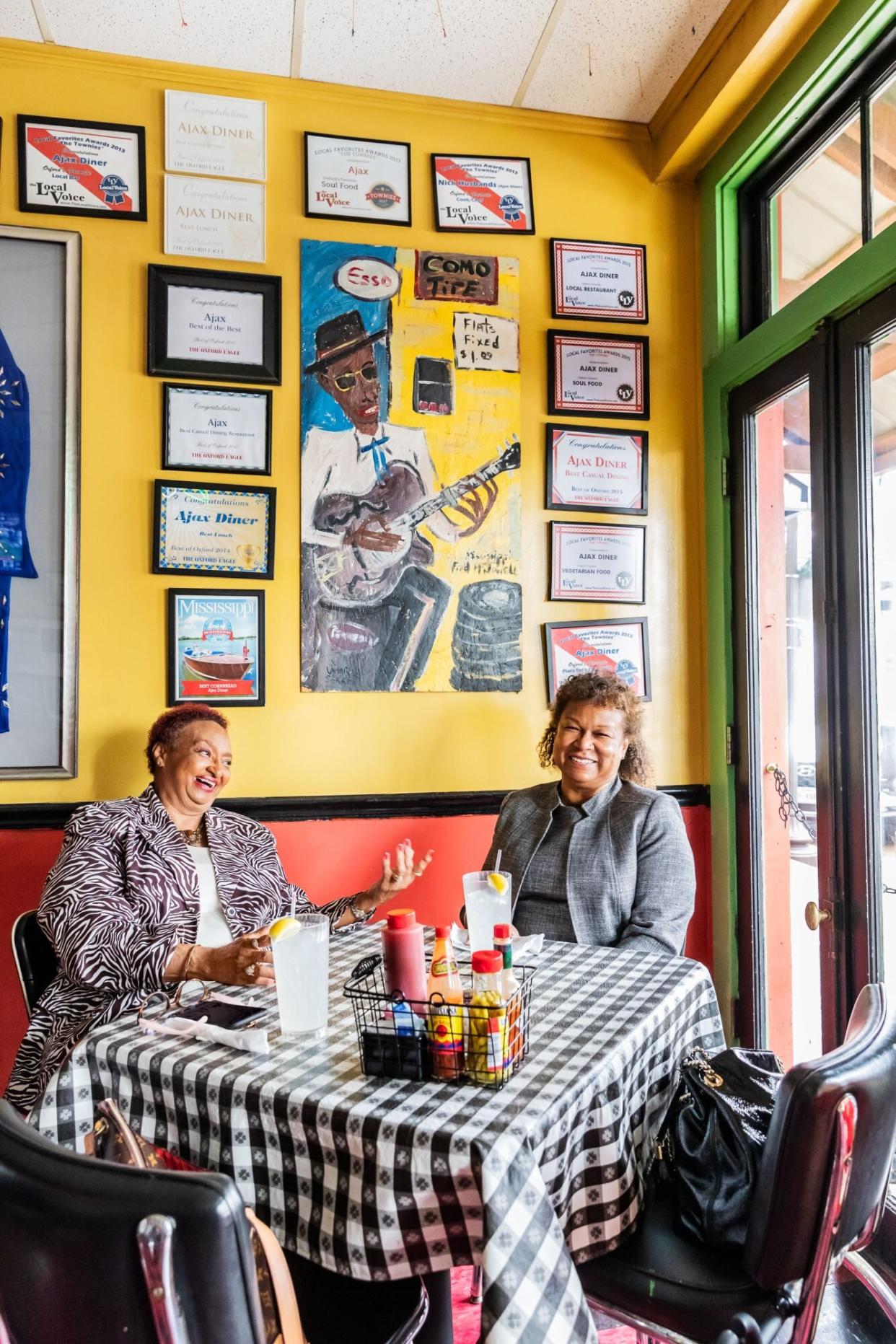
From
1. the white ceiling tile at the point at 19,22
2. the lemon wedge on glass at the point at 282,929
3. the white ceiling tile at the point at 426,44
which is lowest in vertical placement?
the lemon wedge on glass at the point at 282,929

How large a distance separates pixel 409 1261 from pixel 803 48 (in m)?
2.85

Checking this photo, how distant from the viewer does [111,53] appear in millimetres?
2691

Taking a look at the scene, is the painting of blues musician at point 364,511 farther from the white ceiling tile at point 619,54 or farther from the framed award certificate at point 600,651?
the white ceiling tile at point 619,54

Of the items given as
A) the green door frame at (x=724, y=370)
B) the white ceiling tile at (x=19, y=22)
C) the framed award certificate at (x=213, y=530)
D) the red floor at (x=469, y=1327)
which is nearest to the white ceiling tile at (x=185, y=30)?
the white ceiling tile at (x=19, y=22)

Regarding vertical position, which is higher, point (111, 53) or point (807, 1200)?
point (111, 53)

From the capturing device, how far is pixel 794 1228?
3.73 ft

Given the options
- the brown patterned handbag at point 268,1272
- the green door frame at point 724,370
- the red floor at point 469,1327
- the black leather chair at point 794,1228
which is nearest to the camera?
the brown patterned handbag at point 268,1272

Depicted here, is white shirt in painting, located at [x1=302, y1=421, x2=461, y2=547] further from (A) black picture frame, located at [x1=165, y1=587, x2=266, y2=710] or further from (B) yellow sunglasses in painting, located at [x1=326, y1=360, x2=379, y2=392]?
(A) black picture frame, located at [x1=165, y1=587, x2=266, y2=710]

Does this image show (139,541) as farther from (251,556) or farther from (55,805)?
(55,805)

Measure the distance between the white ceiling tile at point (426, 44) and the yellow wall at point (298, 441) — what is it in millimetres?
72

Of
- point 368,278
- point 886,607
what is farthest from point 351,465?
point 886,607

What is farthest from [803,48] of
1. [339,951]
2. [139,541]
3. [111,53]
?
[339,951]

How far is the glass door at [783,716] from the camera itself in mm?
2389

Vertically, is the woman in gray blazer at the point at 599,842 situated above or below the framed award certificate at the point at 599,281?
below
